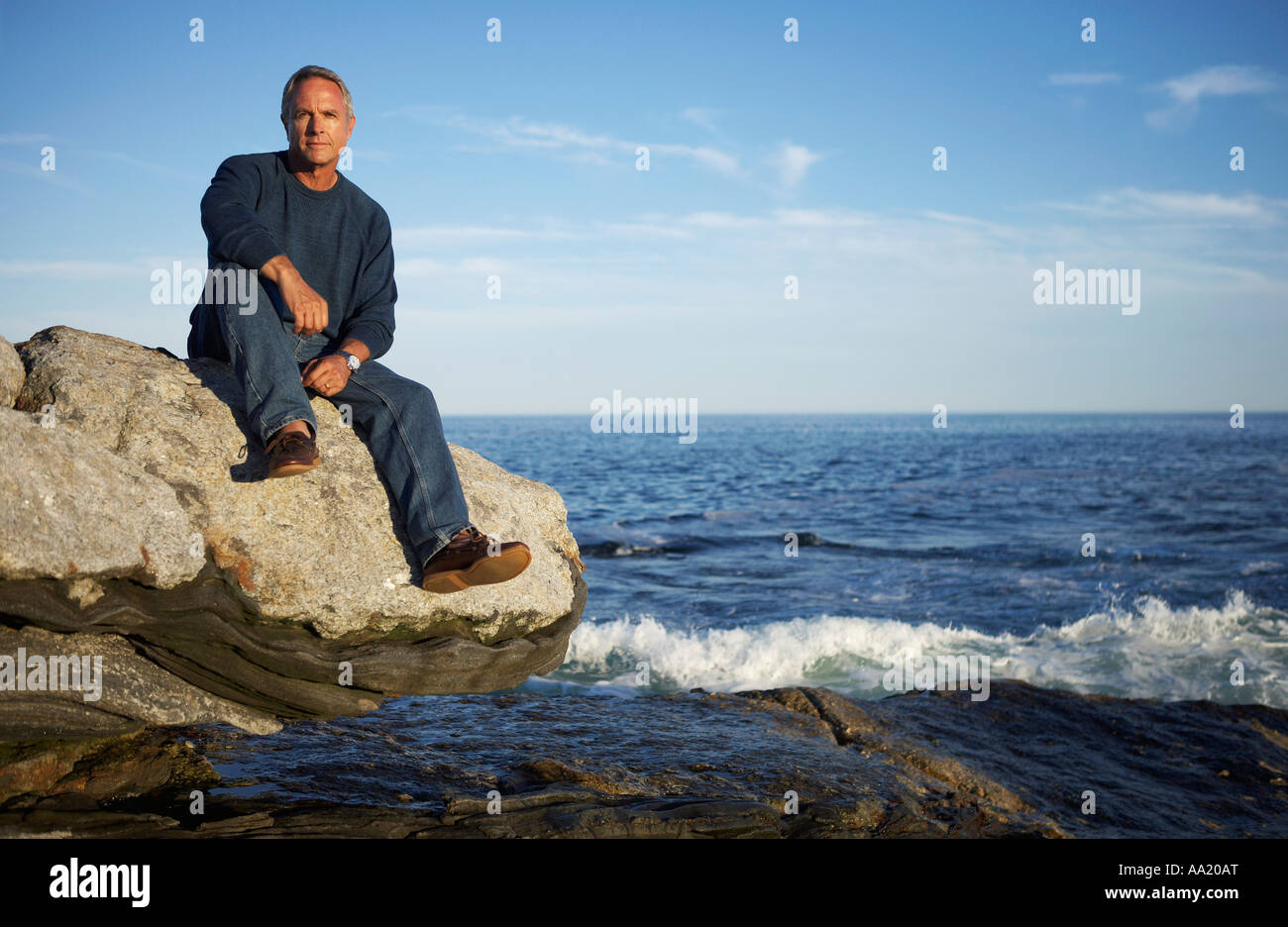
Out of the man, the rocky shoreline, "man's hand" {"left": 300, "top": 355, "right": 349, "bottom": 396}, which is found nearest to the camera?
the rocky shoreline

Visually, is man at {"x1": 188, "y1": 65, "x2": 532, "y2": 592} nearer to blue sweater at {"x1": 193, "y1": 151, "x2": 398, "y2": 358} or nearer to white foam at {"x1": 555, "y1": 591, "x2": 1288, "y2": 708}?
blue sweater at {"x1": 193, "y1": 151, "x2": 398, "y2": 358}

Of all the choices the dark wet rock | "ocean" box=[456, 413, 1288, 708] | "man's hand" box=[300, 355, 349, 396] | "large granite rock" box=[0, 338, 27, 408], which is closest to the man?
"man's hand" box=[300, 355, 349, 396]

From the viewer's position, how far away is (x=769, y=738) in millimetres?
5945

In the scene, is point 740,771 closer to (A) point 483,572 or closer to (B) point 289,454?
(A) point 483,572

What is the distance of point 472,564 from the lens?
4.21m

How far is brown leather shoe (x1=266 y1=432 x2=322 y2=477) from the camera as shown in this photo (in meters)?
3.96

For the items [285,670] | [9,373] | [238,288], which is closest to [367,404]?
[238,288]

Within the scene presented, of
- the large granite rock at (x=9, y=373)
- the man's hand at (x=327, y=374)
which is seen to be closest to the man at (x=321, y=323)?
the man's hand at (x=327, y=374)

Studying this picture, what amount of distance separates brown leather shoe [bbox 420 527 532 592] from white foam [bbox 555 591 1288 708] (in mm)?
5033

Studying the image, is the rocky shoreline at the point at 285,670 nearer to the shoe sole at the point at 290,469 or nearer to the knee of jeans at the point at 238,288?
the shoe sole at the point at 290,469

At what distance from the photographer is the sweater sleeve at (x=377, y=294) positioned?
480cm

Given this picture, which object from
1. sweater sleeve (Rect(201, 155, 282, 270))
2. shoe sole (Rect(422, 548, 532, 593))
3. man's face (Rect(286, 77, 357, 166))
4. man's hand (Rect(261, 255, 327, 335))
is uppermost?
man's face (Rect(286, 77, 357, 166))

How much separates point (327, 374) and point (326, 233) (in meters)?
0.90

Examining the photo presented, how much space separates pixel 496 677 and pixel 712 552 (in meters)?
13.0
